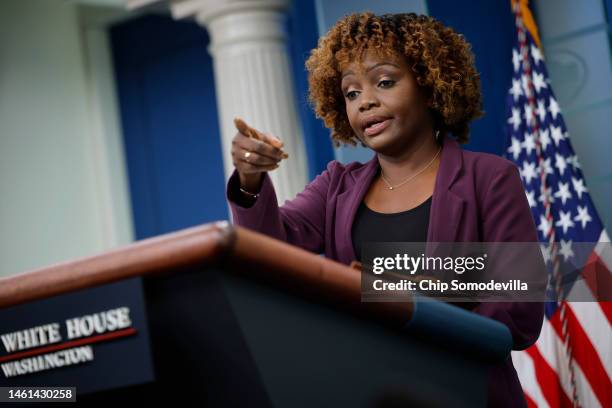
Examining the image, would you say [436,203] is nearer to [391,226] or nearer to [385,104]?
[391,226]

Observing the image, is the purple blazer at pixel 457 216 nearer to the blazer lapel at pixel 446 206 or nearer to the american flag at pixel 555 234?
the blazer lapel at pixel 446 206

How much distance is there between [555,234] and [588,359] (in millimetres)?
444

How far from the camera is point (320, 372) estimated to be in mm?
1107

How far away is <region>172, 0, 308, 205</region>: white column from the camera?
4.11 meters

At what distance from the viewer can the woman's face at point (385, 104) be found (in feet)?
5.67

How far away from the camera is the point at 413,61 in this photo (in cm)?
177

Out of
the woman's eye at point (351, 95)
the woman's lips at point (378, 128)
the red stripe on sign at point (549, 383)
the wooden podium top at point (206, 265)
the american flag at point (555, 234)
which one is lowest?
the red stripe on sign at point (549, 383)

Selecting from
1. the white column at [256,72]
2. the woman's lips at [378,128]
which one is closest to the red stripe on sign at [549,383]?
the white column at [256,72]

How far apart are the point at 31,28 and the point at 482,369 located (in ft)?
13.4

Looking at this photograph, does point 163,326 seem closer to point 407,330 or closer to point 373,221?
point 407,330

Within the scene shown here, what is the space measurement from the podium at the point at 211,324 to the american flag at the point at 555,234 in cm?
203

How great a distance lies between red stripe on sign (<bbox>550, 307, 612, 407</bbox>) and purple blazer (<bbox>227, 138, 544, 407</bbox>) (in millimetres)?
1525

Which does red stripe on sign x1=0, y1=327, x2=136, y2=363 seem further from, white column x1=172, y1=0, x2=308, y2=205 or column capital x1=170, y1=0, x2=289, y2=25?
column capital x1=170, y1=0, x2=289, y2=25

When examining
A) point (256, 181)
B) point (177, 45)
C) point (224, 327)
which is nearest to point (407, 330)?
point (224, 327)
